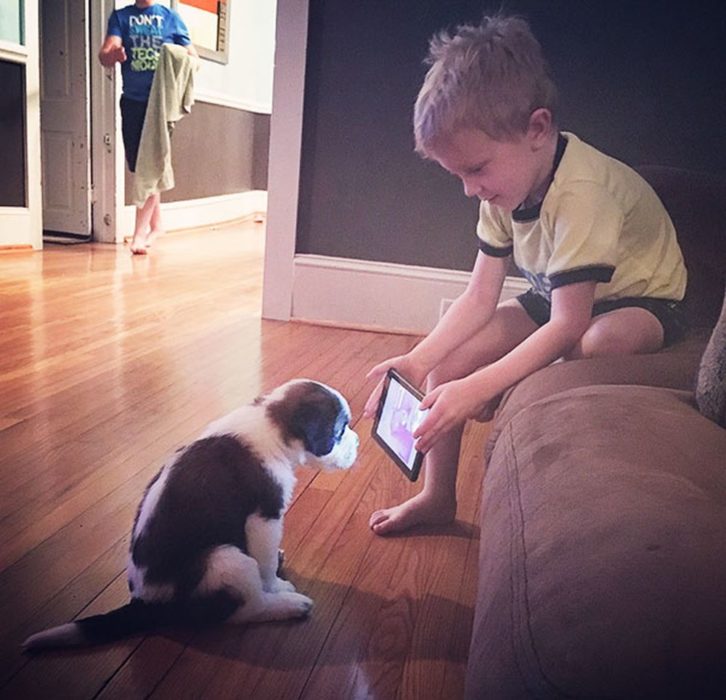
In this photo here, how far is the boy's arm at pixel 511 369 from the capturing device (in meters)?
0.92

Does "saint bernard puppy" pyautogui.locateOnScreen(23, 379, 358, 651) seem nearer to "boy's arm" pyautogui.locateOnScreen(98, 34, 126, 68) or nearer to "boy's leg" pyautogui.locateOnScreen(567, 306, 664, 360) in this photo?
"boy's leg" pyautogui.locateOnScreen(567, 306, 664, 360)

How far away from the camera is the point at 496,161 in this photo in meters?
1.00

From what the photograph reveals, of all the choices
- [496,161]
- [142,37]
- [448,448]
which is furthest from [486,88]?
[142,37]

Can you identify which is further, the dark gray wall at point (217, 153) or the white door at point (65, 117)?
the dark gray wall at point (217, 153)

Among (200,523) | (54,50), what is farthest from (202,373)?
(54,50)

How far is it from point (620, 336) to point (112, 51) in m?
3.47

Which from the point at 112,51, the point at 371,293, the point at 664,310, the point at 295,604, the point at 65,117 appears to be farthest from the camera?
the point at 65,117

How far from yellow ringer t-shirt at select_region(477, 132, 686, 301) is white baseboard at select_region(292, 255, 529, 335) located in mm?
1244

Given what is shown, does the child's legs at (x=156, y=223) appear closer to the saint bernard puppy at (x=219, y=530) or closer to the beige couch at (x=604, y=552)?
the saint bernard puppy at (x=219, y=530)

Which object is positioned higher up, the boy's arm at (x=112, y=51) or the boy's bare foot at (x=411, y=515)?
the boy's arm at (x=112, y=51)

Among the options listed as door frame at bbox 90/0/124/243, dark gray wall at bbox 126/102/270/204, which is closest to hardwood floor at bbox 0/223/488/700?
door frame at bbox 90/0/124/243

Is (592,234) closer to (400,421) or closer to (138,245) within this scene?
(400,421)

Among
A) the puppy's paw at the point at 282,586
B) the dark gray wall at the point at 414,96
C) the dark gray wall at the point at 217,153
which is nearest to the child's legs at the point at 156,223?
the dark gray wall at the point at 217,153

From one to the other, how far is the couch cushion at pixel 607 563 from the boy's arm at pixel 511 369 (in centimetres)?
24
